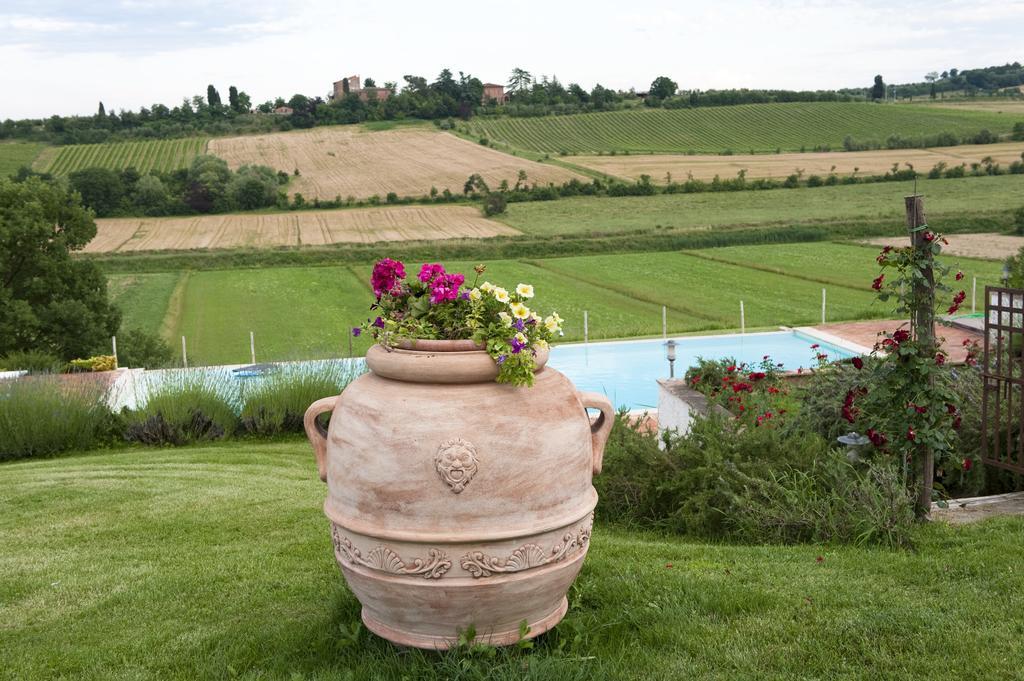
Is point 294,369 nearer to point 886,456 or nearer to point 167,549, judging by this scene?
point 167,549

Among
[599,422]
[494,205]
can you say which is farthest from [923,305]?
[494,205]

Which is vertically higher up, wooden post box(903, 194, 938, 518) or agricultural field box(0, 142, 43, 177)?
agricultural field box(0, 142, 43, 177)

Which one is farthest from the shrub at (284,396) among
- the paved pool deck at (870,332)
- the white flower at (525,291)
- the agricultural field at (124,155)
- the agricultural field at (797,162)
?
the agricultural field at (124,155)

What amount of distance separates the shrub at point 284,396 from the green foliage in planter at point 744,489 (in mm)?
6846

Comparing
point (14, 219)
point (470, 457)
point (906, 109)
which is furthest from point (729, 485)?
point (906, 109)

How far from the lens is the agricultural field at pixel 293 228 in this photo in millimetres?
44875

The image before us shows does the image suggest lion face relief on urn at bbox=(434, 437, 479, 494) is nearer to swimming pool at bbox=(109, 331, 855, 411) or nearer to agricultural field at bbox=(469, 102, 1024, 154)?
swimming pool at bbox=(109, 331, 855, 411)

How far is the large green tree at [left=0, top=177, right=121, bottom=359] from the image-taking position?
26.1 metres

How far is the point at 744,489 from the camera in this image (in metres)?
6.28

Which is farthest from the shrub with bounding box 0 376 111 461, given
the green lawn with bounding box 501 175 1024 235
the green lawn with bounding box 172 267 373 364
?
the green lawn with bounding box 501 175 1024 235

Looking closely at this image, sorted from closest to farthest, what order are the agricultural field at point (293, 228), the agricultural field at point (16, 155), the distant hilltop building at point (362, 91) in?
the agricultural field at point (293, 228) → the agricultural field at point (16, 155) → the distant hilltop building at point (362, 91)

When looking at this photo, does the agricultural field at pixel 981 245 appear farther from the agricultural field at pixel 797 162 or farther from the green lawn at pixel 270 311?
the green lawn at pixel 270 311

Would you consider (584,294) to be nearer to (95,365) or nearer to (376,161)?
(95,365)

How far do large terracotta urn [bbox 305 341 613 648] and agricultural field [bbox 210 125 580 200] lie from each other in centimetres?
5304
